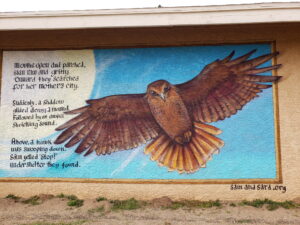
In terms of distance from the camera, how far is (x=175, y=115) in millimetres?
6879

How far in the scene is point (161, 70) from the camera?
23.0 ft

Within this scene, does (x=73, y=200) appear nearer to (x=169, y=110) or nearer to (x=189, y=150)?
(x=189, y=150)

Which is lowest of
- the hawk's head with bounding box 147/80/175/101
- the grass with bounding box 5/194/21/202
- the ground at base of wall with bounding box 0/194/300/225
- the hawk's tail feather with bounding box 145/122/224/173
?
the ground at base of wall with bounding box 0/194/300/225

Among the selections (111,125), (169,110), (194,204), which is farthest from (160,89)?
(194,204)

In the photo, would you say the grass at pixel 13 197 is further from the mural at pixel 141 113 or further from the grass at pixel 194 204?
the grass at pixel 194 204

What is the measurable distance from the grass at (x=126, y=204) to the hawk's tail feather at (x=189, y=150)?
1.01 m

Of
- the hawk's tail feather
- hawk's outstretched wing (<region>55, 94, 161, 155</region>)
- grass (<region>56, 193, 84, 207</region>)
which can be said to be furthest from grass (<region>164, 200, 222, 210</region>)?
grass (<region>56, 193, 84, 207</region>)

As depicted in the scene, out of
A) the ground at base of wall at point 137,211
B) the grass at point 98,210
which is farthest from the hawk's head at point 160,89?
the grass at point 98,210

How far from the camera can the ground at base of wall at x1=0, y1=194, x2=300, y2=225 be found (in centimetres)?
541

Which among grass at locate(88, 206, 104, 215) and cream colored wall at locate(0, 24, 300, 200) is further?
cream colored wall at locate(0, 24, 300, 200)

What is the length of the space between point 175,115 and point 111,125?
1.55 metres

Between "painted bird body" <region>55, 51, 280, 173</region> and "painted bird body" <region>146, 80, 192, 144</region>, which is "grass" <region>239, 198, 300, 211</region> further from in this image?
"painted bird body" <region>146, 80, 192, 144</region>

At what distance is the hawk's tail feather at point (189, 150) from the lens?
6.64 meters

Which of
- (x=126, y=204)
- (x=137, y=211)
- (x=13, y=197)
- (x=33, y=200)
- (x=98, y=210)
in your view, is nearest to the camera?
(x=137, y=211)
